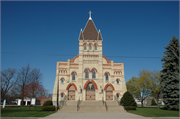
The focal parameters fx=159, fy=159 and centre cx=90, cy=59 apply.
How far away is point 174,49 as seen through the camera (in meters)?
30.1

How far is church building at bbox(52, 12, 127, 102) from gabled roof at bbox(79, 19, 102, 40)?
2.12ft

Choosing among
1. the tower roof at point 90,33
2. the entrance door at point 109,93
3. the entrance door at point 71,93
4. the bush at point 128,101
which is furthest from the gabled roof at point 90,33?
the bush at point 128,101

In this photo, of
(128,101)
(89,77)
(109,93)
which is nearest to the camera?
(128,101)

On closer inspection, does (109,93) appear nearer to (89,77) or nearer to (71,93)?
(89,77)

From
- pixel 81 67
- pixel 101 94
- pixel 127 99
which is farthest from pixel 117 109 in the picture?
pixel 81 67

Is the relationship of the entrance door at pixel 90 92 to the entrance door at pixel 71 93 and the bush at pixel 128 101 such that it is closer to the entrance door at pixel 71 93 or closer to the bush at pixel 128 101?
the entrance door at pixel 71 93

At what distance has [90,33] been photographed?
1615 inches

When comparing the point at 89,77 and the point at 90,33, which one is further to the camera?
the point at 90,33

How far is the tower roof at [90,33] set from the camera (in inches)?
1577

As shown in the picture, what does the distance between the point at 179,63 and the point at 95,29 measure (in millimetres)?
21723

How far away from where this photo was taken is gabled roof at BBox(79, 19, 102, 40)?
40062 millimetres

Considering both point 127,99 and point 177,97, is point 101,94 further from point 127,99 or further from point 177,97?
point 177,97

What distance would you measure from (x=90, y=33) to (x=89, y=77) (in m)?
11.6

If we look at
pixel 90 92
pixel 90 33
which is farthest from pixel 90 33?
pixel 90 92
